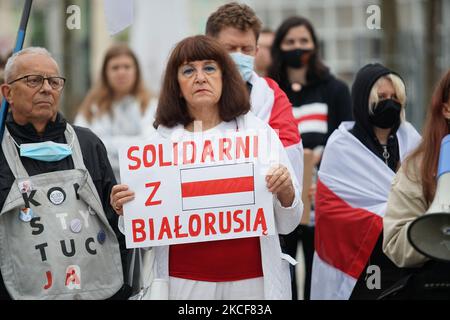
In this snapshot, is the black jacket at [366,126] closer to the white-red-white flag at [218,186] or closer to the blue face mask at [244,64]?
the blue face mask at [244,64]

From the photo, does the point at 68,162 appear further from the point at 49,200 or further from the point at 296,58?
the point at 296,58

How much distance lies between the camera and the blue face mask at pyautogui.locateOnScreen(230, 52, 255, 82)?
18.6ft

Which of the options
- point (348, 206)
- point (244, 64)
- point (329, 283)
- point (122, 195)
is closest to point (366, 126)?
point (348, 206)

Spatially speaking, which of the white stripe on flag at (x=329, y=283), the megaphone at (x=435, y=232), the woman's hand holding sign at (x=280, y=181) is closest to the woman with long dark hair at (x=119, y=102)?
the white stripe on flag at (x=329, y=283)

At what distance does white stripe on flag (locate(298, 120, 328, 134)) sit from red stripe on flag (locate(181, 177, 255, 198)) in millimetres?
2512

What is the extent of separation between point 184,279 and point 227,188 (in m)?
0.45

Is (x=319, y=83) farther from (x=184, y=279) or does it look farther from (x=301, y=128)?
(x=184, y=279)

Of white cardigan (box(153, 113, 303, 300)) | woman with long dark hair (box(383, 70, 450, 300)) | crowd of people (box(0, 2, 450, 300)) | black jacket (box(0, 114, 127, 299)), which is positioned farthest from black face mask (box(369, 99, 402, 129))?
black jacket (box(0, 114, 127, 299))

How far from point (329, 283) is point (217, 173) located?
67.3 inches

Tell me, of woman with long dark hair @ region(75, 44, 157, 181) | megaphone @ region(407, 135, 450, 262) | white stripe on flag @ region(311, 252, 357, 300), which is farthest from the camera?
woman with long dark hair @ region(75, 44, 157, 181)

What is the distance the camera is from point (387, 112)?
19.2ft

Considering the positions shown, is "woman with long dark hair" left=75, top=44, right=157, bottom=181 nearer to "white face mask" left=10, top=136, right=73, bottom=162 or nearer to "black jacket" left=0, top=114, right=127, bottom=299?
"black jacket" left=0, top=114, right=127, bottom=299

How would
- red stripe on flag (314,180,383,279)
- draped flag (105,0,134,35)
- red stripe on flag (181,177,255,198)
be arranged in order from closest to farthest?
red stripe on flag (181,177,255,198), draped flag (105,0,134,35), red stripe on flag (314,180,383,279)

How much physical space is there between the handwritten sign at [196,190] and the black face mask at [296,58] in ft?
8.68
